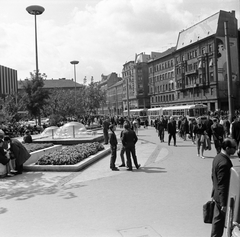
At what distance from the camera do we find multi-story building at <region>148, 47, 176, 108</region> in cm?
7931

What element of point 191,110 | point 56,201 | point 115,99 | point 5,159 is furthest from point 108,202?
point 115,99

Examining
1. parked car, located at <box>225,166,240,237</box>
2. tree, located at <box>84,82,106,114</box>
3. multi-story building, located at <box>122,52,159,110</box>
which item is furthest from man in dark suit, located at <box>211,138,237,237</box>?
multi-story building, located at <box>122,52,159,110</box>

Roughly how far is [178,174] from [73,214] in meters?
4.60

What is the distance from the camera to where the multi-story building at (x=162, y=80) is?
79312mm

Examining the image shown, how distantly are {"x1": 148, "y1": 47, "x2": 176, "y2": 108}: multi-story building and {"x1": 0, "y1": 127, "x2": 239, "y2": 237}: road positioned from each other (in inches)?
2728

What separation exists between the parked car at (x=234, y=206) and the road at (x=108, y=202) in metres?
1.34

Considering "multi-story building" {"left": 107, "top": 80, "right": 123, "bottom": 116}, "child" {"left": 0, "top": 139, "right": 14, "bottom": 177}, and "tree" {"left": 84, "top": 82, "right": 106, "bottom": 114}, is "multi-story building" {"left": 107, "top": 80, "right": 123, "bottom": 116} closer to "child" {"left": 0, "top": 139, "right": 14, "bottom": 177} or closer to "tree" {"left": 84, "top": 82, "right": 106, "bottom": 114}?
"tree" {"left": 84, "top": 82, "right": 106, "bottom": 114}

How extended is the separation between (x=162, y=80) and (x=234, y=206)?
82.6 m

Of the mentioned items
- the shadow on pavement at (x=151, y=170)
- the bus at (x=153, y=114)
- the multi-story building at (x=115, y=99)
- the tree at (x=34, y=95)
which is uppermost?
the multi-story building at (x=115, y=99)

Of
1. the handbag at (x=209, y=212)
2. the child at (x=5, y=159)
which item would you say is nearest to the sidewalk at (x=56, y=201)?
the child at (x=5, y=159)

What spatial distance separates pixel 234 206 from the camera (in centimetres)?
354

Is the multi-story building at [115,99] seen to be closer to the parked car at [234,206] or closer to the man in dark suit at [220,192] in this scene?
the man in dark suit at [220,192]

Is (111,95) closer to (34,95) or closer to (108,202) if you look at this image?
(34,95)

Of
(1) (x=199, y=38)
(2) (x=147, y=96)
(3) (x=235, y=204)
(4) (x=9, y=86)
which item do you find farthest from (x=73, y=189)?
(4) (x=9, y=86)
